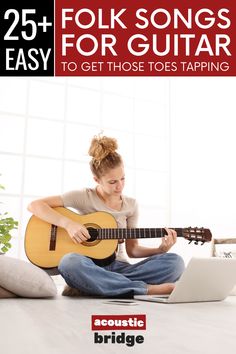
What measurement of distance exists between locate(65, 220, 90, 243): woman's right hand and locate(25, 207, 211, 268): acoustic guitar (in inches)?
1.5

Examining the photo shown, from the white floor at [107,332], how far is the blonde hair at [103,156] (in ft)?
2.60

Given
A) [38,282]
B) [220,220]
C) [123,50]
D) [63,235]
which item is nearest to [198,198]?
[220,220]

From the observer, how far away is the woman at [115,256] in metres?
1.73

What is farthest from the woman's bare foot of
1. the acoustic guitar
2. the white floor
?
the white floor

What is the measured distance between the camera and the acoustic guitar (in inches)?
76.9

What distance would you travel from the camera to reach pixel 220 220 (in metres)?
3.81

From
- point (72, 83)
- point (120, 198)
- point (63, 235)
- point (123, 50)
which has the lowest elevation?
point (63, 235)

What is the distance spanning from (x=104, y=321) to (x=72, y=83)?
3431 millimetres

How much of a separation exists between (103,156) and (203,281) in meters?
0.81

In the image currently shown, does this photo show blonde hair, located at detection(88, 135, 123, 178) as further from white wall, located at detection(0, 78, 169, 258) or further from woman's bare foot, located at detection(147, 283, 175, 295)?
white wall, located at detection(0, 78, 169, 258)

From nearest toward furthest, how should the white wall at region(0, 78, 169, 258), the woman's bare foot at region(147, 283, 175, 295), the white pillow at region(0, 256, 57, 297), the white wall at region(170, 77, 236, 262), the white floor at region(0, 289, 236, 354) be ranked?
1. the white floor at region(0, 289, 236, 354)
2. the white pillow at region(0, 256, 57, 297)
3. the woman's bare foot at region(147, 283, 175, 295)
4. the white wall at region(0, 78, 169, 258)
5. the white wall at region(170, 77, 236, 262)

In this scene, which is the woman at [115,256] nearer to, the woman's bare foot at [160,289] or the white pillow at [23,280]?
the woman's bare foot at [160,289]

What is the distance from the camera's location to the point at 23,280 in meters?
1.65

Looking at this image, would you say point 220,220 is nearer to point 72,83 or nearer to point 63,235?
point 72,83
